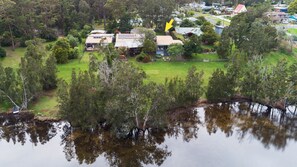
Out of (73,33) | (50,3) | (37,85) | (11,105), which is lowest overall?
(11,105)

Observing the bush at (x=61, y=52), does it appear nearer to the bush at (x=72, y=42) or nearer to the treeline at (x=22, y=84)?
the bush at (x=72, y=42)

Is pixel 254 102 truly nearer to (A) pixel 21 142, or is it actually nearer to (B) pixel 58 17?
(A) pixel 21 142

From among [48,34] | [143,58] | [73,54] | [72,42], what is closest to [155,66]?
[143,58]

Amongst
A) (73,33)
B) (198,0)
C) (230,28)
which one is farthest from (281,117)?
(198,0)

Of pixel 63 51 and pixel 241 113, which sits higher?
pixel 63 51

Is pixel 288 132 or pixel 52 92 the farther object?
pixel 52 92

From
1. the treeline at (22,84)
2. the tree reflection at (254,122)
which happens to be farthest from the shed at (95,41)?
the tree reflection at (254,122)

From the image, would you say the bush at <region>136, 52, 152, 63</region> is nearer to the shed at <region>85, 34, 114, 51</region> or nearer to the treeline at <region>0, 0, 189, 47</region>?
the shed at <region>85, 34, 114, 51</region>
